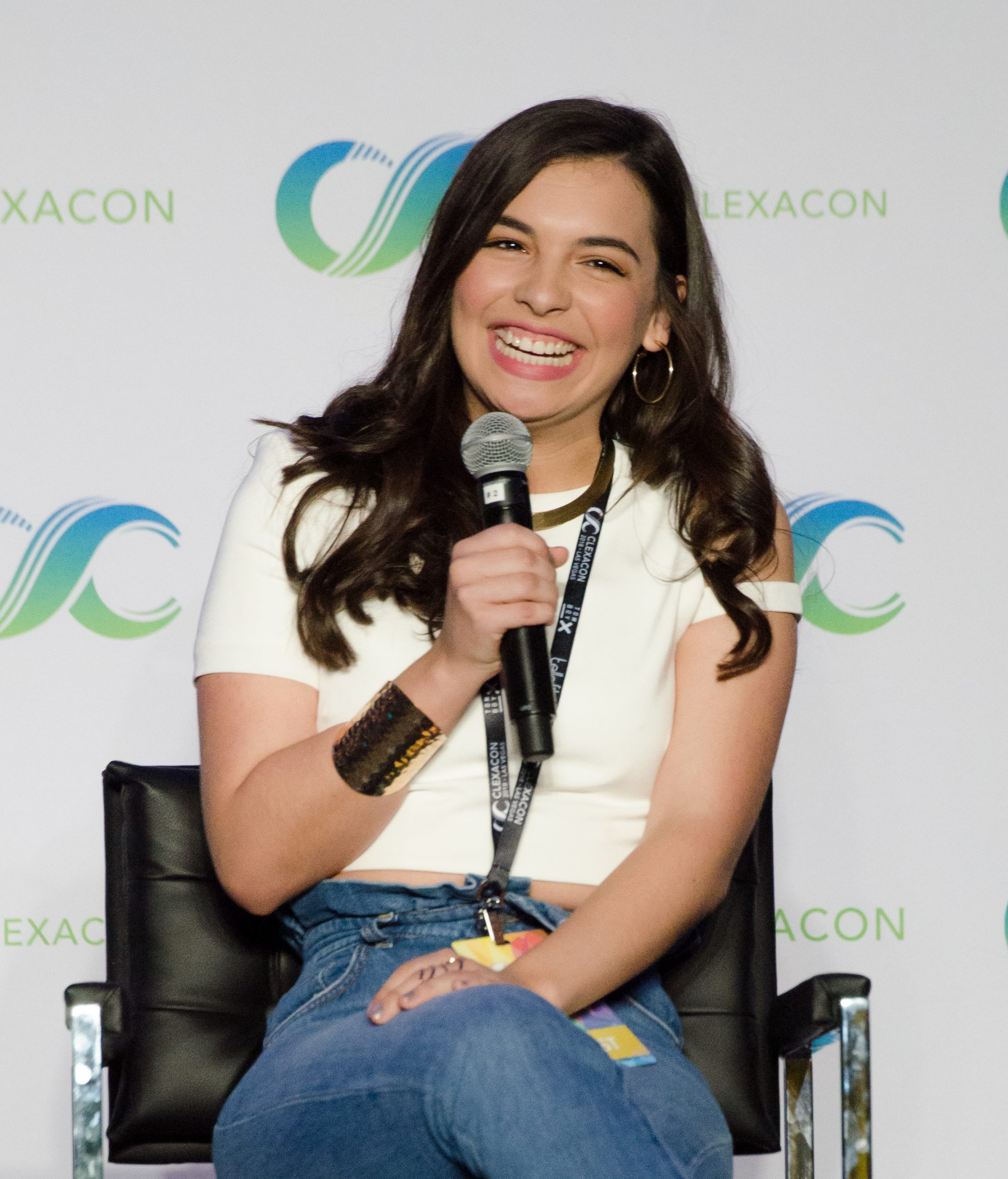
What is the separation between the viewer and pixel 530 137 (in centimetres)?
159

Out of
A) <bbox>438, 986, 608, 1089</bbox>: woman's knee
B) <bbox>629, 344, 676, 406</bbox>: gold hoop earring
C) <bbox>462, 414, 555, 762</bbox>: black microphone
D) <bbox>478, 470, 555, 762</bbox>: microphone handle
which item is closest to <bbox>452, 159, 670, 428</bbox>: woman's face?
<bbox>629, 344, 676, 406</bbox>: gold hoop earring

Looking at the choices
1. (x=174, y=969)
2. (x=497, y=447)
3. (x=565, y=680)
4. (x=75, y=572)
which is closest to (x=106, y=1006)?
(x=174, y=969)

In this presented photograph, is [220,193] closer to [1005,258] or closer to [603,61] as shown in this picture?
[603,61]

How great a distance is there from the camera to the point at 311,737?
144 centimetres

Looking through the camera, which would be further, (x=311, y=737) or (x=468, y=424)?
(x=468, y=424)

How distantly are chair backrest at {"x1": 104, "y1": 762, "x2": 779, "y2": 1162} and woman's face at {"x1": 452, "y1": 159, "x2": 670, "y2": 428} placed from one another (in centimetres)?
62

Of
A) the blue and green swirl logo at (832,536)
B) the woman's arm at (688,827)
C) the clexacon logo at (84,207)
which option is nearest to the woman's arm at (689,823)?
the woman's arm at (688,827)

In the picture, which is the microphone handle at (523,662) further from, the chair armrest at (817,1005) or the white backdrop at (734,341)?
the white backdrop at (734,341)

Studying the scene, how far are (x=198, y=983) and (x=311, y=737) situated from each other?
413 millimetres

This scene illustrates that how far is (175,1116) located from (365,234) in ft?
4.84

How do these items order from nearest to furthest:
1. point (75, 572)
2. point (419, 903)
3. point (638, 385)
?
point (419, 903)
point (638, 385)
point (75, 572)

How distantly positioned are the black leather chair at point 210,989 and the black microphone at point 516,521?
0.59 m

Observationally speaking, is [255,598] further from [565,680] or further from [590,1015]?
[590,1015]

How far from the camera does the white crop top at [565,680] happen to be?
4.89 ft
